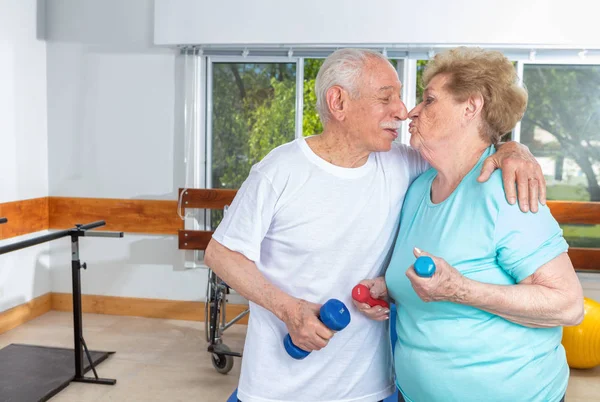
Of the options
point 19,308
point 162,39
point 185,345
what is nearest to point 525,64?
point 162,39

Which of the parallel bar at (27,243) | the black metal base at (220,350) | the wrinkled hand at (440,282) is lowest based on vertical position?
the black metal base at (220,350)

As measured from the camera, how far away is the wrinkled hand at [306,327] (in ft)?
4.71

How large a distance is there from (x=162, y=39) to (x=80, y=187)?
1.26 meters

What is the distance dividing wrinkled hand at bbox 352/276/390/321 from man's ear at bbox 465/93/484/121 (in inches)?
17.8

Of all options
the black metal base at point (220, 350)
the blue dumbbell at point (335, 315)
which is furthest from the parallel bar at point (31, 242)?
the blue dumbbell at point (335, 315)

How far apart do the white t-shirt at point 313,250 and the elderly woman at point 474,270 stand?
0.09 meters

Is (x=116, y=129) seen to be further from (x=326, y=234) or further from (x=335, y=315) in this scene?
(x=335, y=315)

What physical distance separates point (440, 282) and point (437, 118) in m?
0.47

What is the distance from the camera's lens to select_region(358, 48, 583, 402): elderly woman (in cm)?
131

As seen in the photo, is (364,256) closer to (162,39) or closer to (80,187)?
(162,39)

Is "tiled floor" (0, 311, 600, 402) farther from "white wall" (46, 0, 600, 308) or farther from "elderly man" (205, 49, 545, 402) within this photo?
"elderly man" (205, 49, 545, 402)

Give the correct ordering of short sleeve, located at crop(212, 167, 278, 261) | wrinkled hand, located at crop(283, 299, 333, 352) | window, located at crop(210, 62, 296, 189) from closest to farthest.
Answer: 1. wrinkled hand, located at crop(283, 299, 333, 352)
2. short sleeve, located at crop(212, 167, 278, 261)
3. window, located at crop(210, 62, 296, 189)

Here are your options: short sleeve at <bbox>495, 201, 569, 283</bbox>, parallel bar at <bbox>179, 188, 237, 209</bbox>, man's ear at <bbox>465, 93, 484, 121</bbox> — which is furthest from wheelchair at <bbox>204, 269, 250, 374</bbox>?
→ short sleeve at <bbox>495, 201, 569, 283</bbox>

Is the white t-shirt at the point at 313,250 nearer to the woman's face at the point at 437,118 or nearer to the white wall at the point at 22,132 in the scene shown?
the woman's face at the point at 437,118
